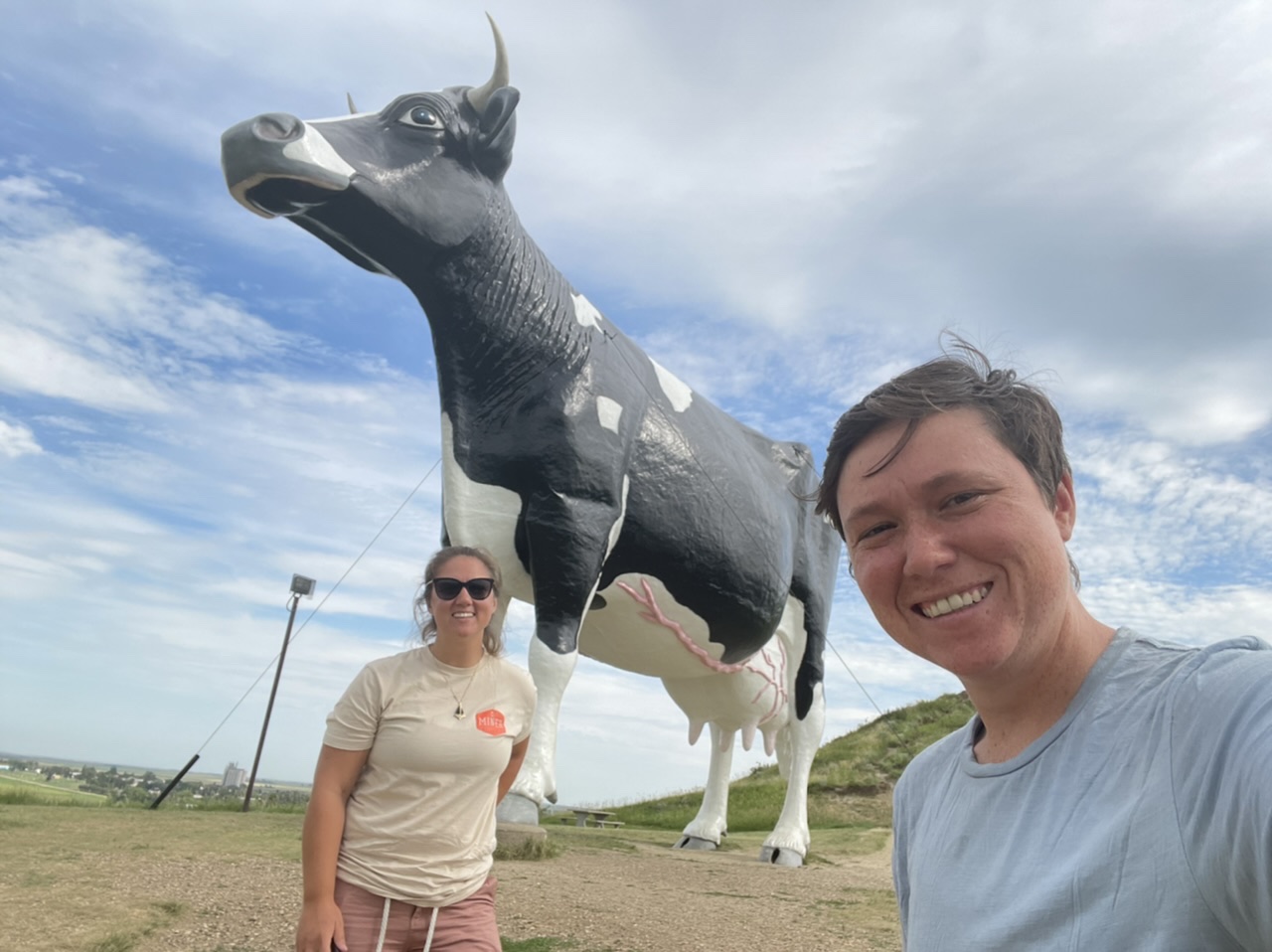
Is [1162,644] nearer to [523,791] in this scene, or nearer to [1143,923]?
[1143,923]

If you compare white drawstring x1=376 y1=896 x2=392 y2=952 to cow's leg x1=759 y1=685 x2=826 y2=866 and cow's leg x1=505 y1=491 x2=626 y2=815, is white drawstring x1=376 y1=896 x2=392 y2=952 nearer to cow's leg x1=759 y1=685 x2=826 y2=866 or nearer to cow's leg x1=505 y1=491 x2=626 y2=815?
cow's leg x1=505 y1=491 x2=626 y2=815

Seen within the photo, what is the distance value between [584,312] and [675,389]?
2.89ft

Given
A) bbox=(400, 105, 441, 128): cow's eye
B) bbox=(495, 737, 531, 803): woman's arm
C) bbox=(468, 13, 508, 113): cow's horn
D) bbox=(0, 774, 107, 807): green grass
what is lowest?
bbox=(0, 774, 107, 807): green grass

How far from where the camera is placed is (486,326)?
5.18 m

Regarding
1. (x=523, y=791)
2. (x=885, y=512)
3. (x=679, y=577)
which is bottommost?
(x=523, y=791)

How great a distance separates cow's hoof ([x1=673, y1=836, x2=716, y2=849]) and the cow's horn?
588 centimetres

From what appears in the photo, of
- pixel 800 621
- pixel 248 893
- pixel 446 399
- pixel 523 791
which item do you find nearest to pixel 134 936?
pixel 248 893

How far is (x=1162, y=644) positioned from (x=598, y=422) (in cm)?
428

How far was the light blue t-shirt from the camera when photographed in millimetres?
819

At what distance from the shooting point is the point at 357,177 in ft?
15.4

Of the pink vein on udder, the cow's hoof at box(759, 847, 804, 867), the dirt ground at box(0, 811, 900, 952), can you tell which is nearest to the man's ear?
the dirt ground at box(0, 811, 900, 952)

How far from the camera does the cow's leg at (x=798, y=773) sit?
23.4ft

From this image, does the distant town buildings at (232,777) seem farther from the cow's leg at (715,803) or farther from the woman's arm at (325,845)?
the woman's arm at (325,845)

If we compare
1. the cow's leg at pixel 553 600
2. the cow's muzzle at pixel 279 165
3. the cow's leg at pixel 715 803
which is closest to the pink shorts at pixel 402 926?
the cow's leg at pixel 553 600
